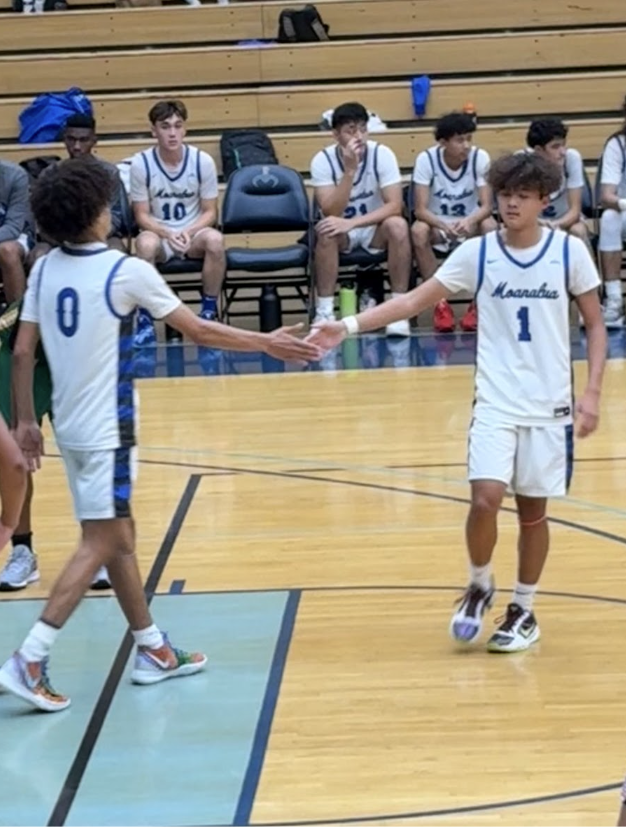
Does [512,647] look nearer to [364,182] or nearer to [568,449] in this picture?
[568,449]

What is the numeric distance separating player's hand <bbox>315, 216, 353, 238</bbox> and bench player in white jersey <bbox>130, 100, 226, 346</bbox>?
0.72m

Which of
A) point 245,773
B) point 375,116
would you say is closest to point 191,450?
point 245,773

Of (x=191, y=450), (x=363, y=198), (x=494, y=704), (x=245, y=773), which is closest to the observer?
(x=245, y=773)

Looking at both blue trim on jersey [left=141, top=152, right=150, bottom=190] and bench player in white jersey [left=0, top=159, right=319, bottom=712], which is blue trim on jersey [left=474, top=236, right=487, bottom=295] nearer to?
bench player in white jersey [left=0, top=159, right=319, bottom=712]

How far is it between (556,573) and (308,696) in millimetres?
1559

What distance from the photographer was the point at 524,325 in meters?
5.55

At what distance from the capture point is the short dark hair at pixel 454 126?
12.0 meters

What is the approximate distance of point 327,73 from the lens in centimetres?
1436

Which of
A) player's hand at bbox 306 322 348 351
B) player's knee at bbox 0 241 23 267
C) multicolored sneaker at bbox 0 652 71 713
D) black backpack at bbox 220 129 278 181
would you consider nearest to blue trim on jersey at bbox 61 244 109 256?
player's hand at bbox 306 322 348 351

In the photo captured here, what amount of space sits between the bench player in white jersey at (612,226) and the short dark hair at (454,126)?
1011 millimetres

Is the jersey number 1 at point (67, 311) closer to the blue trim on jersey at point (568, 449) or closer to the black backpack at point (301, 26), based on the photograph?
the blue trim on jersey at point (568, 449)

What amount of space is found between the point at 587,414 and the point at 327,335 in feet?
2.96

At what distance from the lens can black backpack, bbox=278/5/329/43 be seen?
1434 centimetres

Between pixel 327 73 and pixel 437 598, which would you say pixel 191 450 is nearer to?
pixel 437 598
